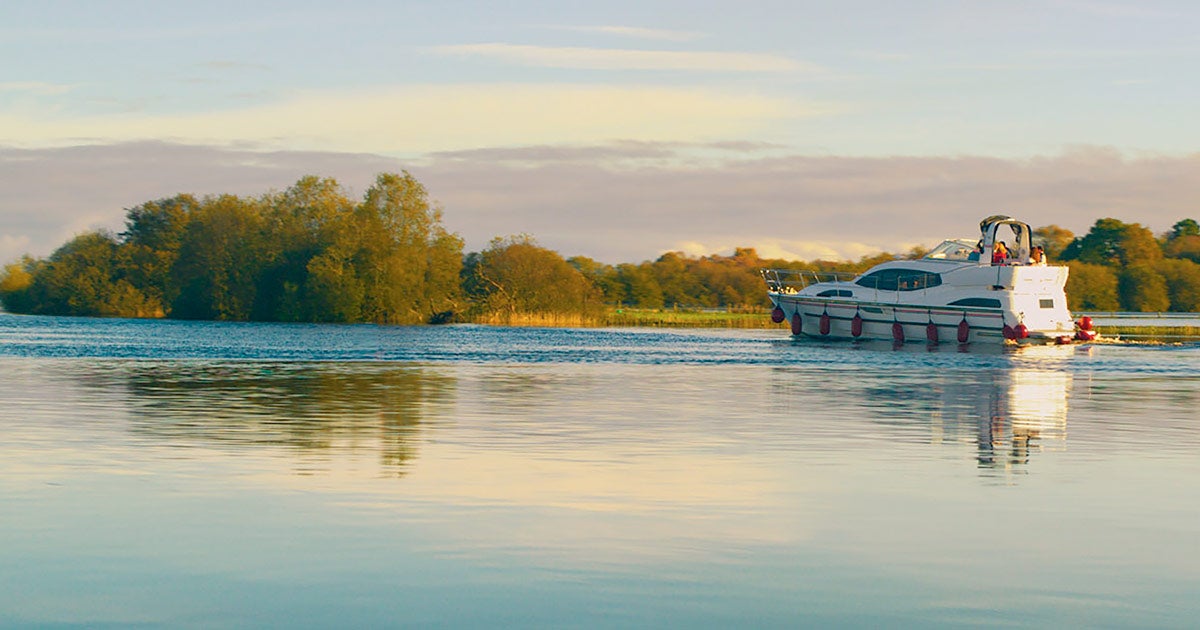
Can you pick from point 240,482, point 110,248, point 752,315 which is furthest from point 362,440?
point 110,248

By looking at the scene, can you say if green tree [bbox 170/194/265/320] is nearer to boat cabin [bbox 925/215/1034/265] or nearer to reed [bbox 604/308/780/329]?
reed [bbox 604/308/780/329]

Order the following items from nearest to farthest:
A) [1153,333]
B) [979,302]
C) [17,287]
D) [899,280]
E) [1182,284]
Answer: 1. [979,302]
2. [899,280]
3. [1153,333]
4. [1182,284]
5. [17,287]

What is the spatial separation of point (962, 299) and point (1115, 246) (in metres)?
94.1

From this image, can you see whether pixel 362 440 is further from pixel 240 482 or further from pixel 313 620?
pixel 313 620

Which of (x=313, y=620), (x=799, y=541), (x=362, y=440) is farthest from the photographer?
(x=362, y=440)

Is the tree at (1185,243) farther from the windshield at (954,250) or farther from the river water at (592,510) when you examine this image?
the river water at (592,510)

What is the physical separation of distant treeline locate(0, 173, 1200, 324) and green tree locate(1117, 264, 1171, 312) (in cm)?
13

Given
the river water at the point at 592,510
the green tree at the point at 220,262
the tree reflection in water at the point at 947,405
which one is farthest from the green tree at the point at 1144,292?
the river water at the point at 592,510

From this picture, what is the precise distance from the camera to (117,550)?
11531 millimetres

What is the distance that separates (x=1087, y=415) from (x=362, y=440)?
14.0 meters

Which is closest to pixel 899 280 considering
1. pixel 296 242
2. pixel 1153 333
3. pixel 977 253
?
pixel 977 253

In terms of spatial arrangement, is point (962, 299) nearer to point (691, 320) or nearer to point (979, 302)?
point (979, 302)

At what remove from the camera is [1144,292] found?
138125mm

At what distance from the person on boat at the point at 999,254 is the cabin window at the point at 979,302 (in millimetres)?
2409
